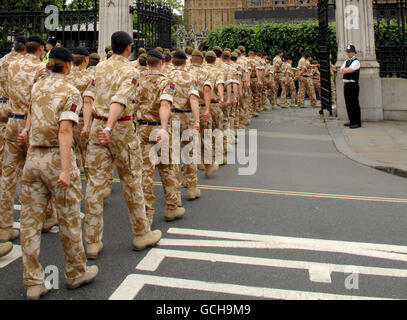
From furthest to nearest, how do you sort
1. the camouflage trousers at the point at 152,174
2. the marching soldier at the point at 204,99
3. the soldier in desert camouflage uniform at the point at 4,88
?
the marching soldier at the point at 204,99 → the soldier in desert camouflage uniform at the point at 4,88 → the camouflage trousers at the point at 152,174

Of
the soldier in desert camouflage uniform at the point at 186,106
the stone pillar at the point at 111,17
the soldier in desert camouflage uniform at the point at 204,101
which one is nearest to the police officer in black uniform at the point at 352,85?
the soldier in desert camouflage uniform at the point at 204,101

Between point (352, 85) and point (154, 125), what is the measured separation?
8.51m

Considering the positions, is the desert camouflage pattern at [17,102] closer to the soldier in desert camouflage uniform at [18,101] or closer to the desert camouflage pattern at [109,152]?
the soldier in desert camouflage uniform at [18,101]

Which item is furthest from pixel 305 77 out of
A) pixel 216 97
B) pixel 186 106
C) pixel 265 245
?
pixel 265 245

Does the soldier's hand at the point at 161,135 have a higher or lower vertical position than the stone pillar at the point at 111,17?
lower

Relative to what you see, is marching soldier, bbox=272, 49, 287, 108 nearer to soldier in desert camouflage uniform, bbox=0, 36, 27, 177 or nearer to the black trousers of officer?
the black trousers of officer

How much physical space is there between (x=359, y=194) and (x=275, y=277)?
137 inches

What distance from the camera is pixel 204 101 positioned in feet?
25.8

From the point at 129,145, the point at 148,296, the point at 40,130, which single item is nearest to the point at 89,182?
the point at 129,145

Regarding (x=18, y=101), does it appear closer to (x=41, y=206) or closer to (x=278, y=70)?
(x=41, y=206)

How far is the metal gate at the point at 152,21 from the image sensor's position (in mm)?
13844

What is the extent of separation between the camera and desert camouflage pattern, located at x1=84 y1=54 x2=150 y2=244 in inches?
175

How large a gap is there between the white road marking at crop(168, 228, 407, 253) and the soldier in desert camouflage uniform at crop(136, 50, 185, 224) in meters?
0.51
